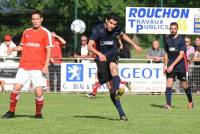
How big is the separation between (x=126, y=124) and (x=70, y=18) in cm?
1532

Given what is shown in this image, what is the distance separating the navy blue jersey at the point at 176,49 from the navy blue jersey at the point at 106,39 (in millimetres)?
3783

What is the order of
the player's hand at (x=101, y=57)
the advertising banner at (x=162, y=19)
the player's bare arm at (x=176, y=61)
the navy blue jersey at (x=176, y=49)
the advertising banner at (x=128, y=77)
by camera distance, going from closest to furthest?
the player's hand at (x=101, y=57) < the player's bare arm at (x=176, y=61) < the navy blue jersey at (x=176, y=49) < the advertising banner at (x=128, y=77) < the advertising banner at (x=162, y=19)

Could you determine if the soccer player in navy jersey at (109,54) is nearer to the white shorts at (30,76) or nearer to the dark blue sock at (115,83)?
the dark blue sock at (115,83)

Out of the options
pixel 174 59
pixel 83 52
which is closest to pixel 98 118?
pixel 174 59

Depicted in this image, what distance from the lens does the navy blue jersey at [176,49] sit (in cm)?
1644

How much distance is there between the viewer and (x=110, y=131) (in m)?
11.0

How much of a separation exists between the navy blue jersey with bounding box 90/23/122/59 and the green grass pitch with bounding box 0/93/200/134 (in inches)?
51.2

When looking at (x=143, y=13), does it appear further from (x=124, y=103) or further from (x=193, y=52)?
(x=124, y=103)

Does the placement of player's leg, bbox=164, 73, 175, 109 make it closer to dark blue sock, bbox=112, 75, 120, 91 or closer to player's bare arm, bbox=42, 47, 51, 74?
dark blue sock, bbox=112, 75, 120, 91

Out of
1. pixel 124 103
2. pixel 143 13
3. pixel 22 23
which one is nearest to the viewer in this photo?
pixel 124 103

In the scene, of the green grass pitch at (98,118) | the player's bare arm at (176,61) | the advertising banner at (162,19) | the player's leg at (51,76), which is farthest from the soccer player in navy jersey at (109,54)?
the advertising banner at (162,19)

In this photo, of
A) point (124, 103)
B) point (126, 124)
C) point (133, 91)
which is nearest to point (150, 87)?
point (133, 91)

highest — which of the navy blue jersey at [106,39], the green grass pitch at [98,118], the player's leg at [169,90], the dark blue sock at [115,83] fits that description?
the navy blue jersey at [106,39]

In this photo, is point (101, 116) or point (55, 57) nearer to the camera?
point (101, 116)
